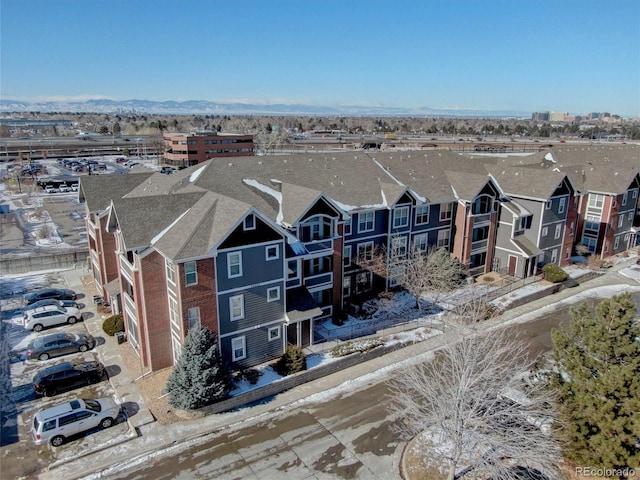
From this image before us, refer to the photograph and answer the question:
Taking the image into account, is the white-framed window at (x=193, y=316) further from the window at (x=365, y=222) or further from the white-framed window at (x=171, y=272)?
the window at (x=365, y=222)

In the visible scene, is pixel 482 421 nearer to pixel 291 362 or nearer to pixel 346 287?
pixel 291 362

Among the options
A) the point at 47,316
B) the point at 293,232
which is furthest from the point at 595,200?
the point at 47,316

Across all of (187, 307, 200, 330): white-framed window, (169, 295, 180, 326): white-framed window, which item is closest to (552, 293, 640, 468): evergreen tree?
(187, 307, 200, 330): white-framed window

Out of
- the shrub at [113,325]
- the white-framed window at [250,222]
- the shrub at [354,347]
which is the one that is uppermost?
the white-framed window at [250,222]

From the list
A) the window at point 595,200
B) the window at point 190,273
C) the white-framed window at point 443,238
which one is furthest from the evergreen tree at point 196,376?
the window at point 595,200

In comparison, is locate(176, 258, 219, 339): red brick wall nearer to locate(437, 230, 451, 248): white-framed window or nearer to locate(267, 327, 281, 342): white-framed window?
locate(267, 327, 281, 342): white-framed window
